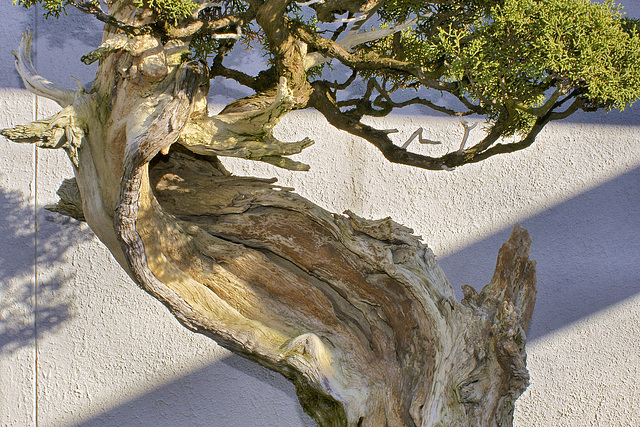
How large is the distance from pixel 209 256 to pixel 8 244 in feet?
4.93

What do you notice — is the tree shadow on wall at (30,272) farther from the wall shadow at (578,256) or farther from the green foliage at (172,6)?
the wall shadow at (578,256)

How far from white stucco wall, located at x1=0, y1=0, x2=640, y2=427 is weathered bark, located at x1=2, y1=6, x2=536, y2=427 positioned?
105cm

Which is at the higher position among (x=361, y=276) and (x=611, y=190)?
(x=611, y=190)

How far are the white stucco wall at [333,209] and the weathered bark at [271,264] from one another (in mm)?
1051

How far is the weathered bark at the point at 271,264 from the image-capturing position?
4.63ft

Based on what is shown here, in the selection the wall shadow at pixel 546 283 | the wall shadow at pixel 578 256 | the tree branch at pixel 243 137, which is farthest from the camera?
the wall shadow at pixel 578 256

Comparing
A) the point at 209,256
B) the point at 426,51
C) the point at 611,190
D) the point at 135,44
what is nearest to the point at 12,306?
the point at 209,256

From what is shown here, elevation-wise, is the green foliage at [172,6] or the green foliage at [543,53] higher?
the green foliage at [172,6]

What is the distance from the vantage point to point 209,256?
165cm

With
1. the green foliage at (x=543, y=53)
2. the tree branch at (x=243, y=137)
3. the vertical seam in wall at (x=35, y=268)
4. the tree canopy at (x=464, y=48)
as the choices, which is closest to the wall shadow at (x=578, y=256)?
the tree canopy at (x=464, y=48)

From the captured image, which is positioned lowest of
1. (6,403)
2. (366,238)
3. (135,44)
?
(6,403)

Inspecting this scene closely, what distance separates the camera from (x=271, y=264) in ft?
5.50

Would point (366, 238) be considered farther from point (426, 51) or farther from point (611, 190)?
point (611, 190)

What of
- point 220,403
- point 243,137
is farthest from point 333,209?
point 243,137
